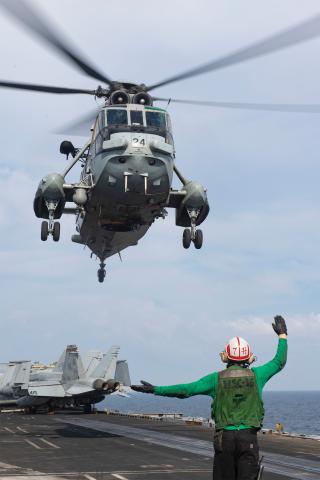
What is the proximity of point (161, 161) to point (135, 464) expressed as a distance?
35.0ft

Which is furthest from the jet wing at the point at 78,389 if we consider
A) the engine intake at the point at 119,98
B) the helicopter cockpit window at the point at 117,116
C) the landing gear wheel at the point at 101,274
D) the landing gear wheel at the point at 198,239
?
the helicopter cockpit window at the point at 117,116

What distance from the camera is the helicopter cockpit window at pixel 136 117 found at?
24094mm

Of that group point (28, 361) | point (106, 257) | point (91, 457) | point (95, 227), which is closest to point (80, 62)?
point (95, 227)

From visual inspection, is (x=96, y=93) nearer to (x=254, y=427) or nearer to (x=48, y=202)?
(x=48, y=202)

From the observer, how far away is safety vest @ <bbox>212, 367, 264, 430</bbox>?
672 cm

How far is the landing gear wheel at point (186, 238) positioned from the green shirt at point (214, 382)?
2005 centimetres

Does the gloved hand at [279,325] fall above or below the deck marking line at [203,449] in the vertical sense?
above

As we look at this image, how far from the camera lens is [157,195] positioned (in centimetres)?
2384

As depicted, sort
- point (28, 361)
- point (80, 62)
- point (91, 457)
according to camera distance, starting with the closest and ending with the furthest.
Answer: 1. point (91, 457)
2. point (80, 62)
3. point (28, 361)

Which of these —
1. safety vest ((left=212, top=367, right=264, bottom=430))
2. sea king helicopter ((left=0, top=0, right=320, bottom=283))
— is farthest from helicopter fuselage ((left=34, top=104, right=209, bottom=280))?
safety vest ((left=212, top=367, right=264, bottom=430))

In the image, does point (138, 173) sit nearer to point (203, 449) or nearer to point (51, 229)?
point (51, 229)

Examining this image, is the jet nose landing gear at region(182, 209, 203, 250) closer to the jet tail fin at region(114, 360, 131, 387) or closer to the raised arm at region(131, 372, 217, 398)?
the raised arm at region(131, 372, 217, 398)

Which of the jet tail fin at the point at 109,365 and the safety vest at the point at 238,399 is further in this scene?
the jet tail fin at the point at 109,365

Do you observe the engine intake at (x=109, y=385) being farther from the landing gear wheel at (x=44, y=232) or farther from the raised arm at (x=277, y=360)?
the raised arm at (x=277, y=360)
